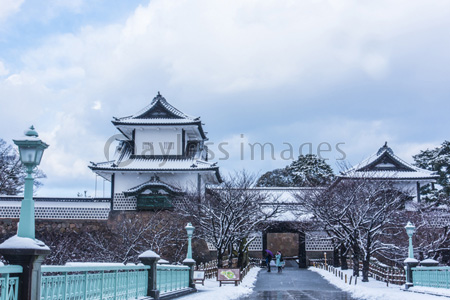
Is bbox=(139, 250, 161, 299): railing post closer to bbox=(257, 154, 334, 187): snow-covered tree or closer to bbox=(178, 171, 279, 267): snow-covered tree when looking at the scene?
bbox=(178, 171, 279, 267): snow-covered tree

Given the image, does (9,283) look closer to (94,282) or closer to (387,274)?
(94,282)

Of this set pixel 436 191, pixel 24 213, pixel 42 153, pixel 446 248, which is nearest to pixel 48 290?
pixel 24 213

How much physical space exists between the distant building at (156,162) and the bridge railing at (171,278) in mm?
16689

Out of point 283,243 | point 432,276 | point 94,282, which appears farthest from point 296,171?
point 94,282

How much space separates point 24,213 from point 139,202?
3017 centimetres

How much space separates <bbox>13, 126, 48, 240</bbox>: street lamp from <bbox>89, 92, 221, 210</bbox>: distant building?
29.1m

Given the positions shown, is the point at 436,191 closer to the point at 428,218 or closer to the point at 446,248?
the point at 428,218

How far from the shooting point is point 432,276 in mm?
19578

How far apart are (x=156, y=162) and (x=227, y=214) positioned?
1156 cm

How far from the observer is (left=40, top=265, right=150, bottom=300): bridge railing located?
9.60 meters

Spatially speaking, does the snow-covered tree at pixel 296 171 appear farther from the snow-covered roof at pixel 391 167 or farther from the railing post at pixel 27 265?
the railing post at pixel 27 265

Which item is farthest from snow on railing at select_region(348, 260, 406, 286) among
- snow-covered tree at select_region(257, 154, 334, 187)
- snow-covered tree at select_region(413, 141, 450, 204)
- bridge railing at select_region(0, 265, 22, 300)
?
snow-covered tree at select_region(257, 154, 334, 187)

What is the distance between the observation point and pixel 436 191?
5634cm

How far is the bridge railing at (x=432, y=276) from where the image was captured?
18125 mm
